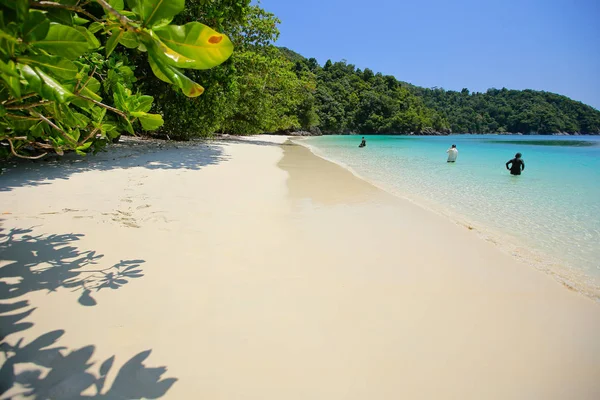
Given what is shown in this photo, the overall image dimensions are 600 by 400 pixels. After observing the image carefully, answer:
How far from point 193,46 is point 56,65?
0.46 meters

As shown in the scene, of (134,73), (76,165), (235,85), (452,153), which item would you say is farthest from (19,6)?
(452,153)

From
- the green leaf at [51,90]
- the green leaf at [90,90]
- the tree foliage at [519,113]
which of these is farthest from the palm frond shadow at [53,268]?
the tree foliage at [519,113]

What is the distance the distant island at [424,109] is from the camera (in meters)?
75.8

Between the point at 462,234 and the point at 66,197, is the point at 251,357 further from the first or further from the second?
the point at 66,197

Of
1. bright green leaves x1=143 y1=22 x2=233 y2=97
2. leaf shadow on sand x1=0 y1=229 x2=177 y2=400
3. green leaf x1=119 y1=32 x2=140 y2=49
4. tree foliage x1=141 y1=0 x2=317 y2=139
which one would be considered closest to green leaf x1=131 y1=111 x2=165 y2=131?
green leaf x1=119 y1=32 x2=140 y2=49

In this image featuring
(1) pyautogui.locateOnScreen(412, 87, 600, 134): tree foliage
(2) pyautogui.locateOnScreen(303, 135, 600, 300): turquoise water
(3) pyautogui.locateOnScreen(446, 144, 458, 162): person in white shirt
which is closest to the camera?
(2) pyautogui.locateOnScreen(303, 135, 600, 300): turquoise water

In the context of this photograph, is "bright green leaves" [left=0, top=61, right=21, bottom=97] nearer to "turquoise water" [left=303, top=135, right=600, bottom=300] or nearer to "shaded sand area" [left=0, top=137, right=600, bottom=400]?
"shaded sand area" [left=0, top=137, right=600, bottom=400]

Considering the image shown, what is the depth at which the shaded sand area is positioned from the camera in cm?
171

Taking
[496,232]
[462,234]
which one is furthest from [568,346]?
[496,232]

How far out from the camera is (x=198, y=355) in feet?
6.03

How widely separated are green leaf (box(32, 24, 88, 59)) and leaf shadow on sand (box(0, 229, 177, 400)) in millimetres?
1508

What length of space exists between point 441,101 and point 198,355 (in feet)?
459

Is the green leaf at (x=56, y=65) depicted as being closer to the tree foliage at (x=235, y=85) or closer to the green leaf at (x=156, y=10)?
the green leaf at (x=156, y=10)

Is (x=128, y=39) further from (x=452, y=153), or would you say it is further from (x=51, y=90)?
(x=452, y=153)
